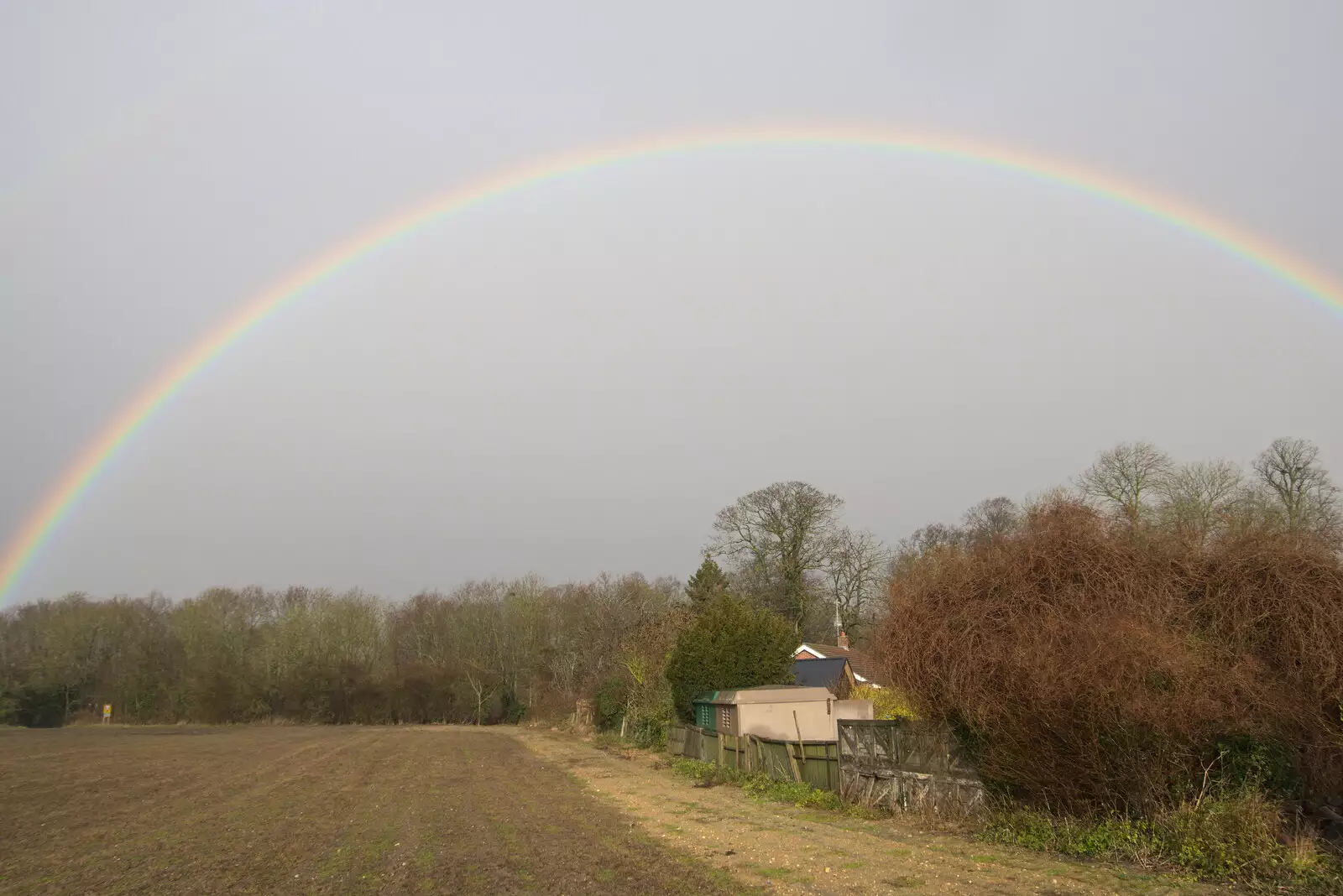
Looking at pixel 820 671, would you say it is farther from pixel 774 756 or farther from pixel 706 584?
pixel 774 756

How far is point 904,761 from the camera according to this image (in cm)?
1401

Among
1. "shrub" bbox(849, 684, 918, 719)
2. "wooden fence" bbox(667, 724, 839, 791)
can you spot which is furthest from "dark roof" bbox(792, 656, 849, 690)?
"shrub" bbox(849, 684, 918, 719)

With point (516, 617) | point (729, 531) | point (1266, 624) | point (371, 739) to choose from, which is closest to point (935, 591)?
point (1266, 624)

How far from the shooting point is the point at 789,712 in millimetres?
22656

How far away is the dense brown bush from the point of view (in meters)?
9.91

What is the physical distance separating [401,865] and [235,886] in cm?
190

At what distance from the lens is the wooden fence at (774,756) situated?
16203 mm

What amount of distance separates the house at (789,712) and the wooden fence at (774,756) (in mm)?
801

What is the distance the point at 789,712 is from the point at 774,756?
4158 millimetres

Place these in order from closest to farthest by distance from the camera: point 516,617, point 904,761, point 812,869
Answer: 1. point 812,869
2. point 904,761
3. point 516,617

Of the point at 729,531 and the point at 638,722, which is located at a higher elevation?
the point at 729,531

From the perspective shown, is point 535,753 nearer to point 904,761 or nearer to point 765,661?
point 765,661

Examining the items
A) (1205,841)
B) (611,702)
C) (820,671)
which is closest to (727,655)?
(611,702)

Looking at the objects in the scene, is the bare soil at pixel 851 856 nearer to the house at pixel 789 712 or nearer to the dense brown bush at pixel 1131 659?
the dense brown bush at pixel 1131 659
